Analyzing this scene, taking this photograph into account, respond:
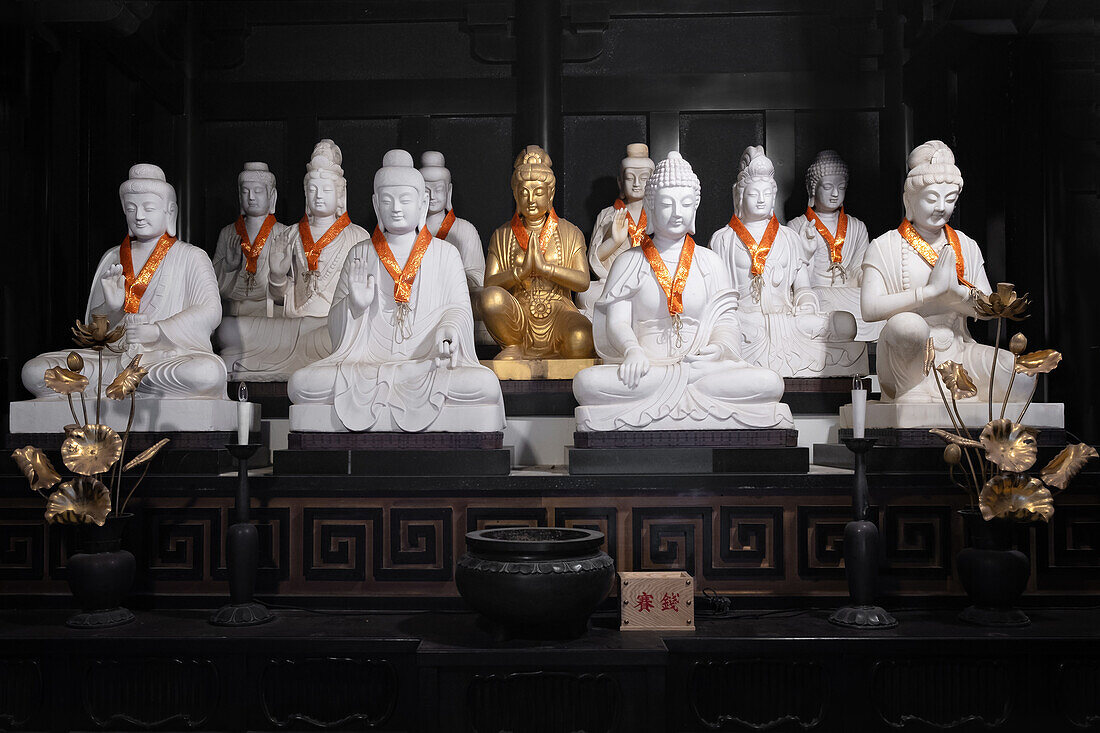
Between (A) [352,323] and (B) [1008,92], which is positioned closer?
(A) [352,323]

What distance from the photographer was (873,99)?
21.5ft

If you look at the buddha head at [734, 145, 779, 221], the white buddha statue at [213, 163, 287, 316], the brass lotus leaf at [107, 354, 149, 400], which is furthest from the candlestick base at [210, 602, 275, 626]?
the buddha head at [734, 145, 779, 221]

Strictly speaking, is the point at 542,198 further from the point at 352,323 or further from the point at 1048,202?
the point at 1048,202

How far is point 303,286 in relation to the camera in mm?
5734

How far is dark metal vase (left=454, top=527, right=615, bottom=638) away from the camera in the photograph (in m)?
3.11

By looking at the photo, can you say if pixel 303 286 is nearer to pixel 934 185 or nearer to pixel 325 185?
pixel 325 185

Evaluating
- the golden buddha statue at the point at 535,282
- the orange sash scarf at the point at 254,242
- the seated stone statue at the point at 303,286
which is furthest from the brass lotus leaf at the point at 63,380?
the orange sash scarf at the point at 254,242

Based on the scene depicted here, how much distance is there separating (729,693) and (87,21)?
4.84 meters

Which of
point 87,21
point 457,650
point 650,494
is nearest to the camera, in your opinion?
point 457,650

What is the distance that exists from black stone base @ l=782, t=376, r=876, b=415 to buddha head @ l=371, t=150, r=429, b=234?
71.4 inches

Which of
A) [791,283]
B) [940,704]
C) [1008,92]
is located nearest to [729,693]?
[940,704]

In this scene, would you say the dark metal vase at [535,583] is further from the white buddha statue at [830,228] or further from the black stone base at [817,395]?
the white buddha statue at [830,228]

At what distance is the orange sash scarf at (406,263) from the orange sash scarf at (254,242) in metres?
1.92

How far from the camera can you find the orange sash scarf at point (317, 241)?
18.9ft
